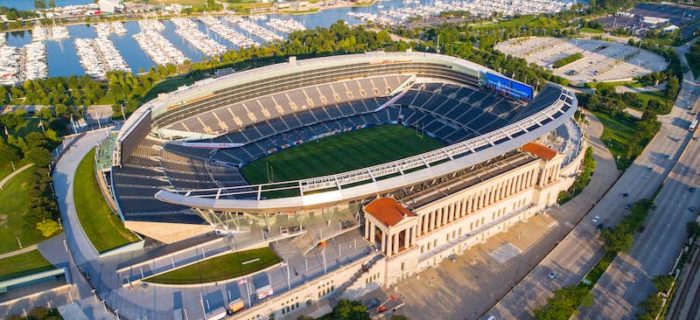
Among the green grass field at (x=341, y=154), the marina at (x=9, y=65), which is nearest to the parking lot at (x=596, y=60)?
the green grass field at (x=341, y=154)

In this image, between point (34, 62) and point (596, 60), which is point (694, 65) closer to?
point (596, 60)

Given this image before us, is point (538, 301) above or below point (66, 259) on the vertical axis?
below

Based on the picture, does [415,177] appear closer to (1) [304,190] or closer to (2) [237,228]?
(1) [304,190]

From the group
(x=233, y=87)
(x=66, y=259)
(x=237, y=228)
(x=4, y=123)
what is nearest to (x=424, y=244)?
(x=237, y=228)

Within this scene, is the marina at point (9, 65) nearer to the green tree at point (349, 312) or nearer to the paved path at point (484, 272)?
the green tree at point (349, 312)

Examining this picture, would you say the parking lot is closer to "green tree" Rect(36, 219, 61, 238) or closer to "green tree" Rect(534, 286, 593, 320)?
"green tree" Rect(534, 286, 593, 320)

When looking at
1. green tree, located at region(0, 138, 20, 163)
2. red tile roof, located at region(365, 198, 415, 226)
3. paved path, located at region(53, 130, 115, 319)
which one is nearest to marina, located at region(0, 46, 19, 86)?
green tree, located at region(0, 138, 20, 163)
